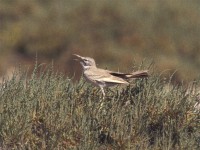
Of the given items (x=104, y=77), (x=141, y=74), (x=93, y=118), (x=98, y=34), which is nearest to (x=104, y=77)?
(x=104, y=77)

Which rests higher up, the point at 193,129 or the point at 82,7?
the point at 82,7

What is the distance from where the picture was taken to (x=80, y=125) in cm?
809

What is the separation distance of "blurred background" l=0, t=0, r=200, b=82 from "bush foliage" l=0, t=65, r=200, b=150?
36.3 feet

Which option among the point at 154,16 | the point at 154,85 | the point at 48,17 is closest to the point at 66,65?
the point at 48,17

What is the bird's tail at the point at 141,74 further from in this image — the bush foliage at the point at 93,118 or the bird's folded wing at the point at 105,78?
the bird's folded wing at the point at 105,78

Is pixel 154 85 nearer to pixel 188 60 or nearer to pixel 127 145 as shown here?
pixel 127 145

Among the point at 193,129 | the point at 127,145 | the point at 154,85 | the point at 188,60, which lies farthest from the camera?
the point at 188,60

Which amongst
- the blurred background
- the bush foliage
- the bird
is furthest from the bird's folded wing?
the blurred background

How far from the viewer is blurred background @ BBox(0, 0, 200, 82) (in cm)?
2134

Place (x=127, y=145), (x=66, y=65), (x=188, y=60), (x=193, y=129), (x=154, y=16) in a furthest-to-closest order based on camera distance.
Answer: (x=154, y=16)
(x=188, y=60)
(x=66, y=65)
(x=193, y=129)
(x=127, y=145)

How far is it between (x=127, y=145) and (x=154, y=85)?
139cm

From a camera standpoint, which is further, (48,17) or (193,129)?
(48,17)

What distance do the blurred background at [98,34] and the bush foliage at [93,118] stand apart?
1107 centimetres

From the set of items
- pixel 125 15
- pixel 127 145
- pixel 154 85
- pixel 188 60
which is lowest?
pixel 127 145
